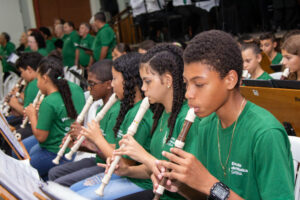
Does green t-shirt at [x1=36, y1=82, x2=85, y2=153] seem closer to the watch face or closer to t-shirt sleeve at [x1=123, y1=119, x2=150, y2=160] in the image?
t-shirt sleeve at [x1=123, y1=119, x2=150, y2=160]

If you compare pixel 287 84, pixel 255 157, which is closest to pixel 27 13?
pixel 287 84

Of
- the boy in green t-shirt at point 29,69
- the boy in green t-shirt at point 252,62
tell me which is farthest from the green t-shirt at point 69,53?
the boy in green t-shirt at point 252,62

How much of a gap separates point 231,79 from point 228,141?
0.82ft

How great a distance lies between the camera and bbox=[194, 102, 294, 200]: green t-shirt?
1.25 metres

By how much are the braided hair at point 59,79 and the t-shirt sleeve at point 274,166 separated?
2.38m

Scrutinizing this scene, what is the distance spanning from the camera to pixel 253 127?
1.34 m

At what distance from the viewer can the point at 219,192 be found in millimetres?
1300

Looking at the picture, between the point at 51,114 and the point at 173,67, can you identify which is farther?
the point at 51,114

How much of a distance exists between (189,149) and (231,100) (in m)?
0.50

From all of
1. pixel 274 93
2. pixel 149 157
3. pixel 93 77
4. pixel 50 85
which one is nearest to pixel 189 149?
pixel 149 157

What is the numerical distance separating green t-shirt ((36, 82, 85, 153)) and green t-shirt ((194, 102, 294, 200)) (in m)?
2.06

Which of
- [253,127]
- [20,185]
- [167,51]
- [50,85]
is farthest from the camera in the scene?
[50,85]

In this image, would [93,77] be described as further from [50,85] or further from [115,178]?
[115,178]

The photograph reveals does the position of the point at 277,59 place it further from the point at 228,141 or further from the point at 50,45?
the point at 50,45
